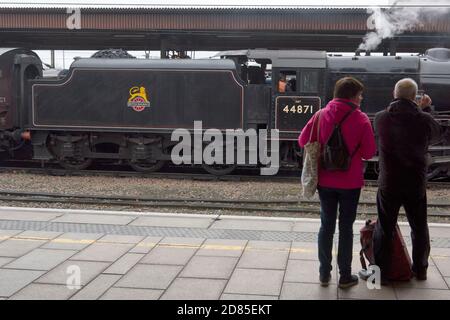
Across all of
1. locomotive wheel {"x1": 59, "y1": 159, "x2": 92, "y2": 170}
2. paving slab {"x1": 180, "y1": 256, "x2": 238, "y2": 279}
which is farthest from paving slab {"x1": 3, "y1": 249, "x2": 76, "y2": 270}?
locomotive wheel {"x1": 59, "y1": 159, "x2": 92, "y2": 170}

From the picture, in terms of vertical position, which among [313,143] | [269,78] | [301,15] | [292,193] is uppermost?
[301,15]

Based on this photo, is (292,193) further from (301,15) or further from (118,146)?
(301,15)

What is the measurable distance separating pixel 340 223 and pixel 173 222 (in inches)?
100

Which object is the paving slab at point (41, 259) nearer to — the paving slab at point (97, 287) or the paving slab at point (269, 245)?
the paving slab at point (97, 287)

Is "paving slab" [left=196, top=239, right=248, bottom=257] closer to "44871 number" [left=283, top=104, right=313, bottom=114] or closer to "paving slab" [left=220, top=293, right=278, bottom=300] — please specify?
"paving slab" [left=220, top=293, right=278, bottom=300]

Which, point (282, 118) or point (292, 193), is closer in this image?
point (292, 193)

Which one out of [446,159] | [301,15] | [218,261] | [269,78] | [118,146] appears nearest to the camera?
[218,261]

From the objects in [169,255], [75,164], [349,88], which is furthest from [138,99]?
[349,88]

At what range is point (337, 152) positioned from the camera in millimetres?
3775

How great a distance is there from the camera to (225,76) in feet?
35.8

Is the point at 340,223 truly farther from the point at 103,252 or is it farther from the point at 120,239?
the point at 120,239

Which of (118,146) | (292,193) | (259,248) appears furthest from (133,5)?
(259,248)

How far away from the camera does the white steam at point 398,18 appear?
49.4 ft

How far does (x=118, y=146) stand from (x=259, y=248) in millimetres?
7656
